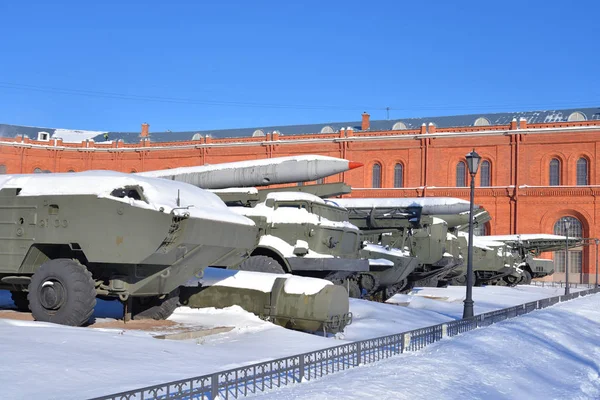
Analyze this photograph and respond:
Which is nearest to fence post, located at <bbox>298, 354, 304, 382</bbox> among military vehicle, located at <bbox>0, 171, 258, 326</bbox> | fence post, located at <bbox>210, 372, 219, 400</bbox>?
fence post, located at <bbox>210, 372, 219, 400</bbox>

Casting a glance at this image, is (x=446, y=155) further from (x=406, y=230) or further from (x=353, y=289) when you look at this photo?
(x=353, y=289)

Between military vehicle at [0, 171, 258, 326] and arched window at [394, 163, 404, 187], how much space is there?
40.8m

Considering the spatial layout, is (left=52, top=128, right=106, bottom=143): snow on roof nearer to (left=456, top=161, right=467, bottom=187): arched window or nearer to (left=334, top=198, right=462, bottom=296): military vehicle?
(left=456, top=161, right=467, bottom=187): arched window

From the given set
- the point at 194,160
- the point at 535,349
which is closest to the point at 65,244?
the point at 535,349

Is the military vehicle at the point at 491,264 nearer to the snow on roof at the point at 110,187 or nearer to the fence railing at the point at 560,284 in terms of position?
the fence railing at the point at 560,284

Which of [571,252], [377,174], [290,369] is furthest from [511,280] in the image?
[290,369]

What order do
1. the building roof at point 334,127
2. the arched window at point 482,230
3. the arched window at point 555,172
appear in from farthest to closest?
1. the building roof at point 334,127
2. the arched window at point 482,230
3. the arched window at point 555,172

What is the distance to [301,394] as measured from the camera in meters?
7.10

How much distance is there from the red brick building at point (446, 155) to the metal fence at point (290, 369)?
36.4 m

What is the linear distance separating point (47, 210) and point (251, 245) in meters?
3.76

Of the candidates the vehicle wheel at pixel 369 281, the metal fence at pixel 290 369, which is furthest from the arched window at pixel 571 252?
the metal fence at pixel 290 369

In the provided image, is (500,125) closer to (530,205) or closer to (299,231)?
(530,205)

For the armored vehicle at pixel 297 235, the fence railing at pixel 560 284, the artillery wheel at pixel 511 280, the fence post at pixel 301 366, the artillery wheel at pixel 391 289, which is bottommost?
the fence railing at pixel 560 284

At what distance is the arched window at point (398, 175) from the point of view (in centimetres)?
5225
